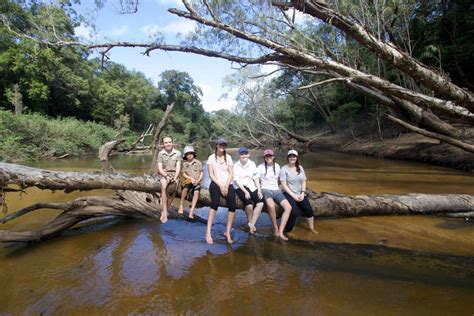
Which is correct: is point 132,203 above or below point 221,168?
below

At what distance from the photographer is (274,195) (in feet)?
16.6

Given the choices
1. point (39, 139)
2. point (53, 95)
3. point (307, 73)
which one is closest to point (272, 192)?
point (307, 73)

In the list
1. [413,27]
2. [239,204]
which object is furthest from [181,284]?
[413,27]

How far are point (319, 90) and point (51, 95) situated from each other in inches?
1041

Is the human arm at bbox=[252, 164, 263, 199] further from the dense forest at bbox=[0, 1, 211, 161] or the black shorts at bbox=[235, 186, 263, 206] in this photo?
the dense forest at bbox=[0, 1, 211, 161]

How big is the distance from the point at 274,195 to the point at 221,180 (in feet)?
Answer: 3.12

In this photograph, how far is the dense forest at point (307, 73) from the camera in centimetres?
728

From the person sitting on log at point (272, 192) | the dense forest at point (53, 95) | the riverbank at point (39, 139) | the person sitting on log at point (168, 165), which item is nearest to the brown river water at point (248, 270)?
the person sitting on log at point (272, 192)

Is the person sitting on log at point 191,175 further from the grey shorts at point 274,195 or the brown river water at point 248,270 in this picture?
the grey shorts at point 274,195

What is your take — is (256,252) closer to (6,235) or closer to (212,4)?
(6,235)

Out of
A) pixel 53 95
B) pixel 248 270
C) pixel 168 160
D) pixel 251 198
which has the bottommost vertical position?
pixel 248 270

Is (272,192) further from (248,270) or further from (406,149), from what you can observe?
(406,149)

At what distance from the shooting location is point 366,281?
3.29 m

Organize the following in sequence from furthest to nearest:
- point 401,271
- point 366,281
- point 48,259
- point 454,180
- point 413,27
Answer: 1. point 413,27
2. point 454,180
3. point 48,259
4. point 401,271
5. point 366,281
